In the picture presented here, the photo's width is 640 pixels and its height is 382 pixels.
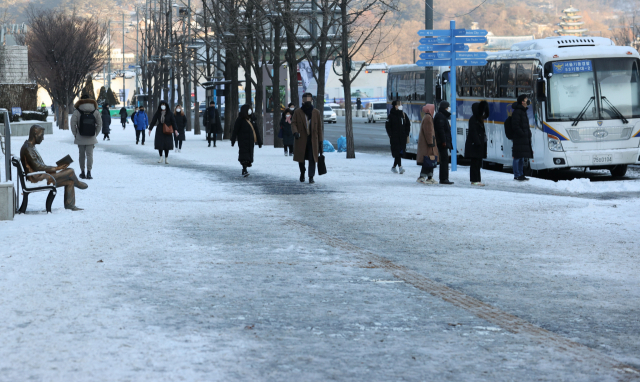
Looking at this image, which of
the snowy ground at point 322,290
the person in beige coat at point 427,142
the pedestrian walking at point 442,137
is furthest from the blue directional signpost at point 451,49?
the snowy ground at point 322,290

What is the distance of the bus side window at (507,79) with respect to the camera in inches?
893

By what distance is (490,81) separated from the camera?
24.1 m

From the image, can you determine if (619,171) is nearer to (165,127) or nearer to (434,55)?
(434,55)

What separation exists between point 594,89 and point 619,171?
6.34ft

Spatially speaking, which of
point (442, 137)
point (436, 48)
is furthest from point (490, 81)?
point (442, 137)

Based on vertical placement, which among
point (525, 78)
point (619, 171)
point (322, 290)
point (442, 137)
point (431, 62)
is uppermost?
point (431, 62)

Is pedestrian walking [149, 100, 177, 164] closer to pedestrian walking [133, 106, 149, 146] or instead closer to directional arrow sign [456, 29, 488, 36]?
directional arrow sign [456, 29, 488, 36]

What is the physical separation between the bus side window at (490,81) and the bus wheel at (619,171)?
3.71 m

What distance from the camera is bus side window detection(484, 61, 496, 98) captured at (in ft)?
78.2

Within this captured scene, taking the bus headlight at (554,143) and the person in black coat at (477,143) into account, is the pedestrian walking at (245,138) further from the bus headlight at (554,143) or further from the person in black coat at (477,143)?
the bus headlight at (554,143)

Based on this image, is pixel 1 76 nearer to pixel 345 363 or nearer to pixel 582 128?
pixel 582 128

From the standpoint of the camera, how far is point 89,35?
73062 mm

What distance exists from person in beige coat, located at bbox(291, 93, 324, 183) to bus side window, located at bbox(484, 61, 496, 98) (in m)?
7.36

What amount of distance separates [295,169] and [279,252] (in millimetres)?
12893
